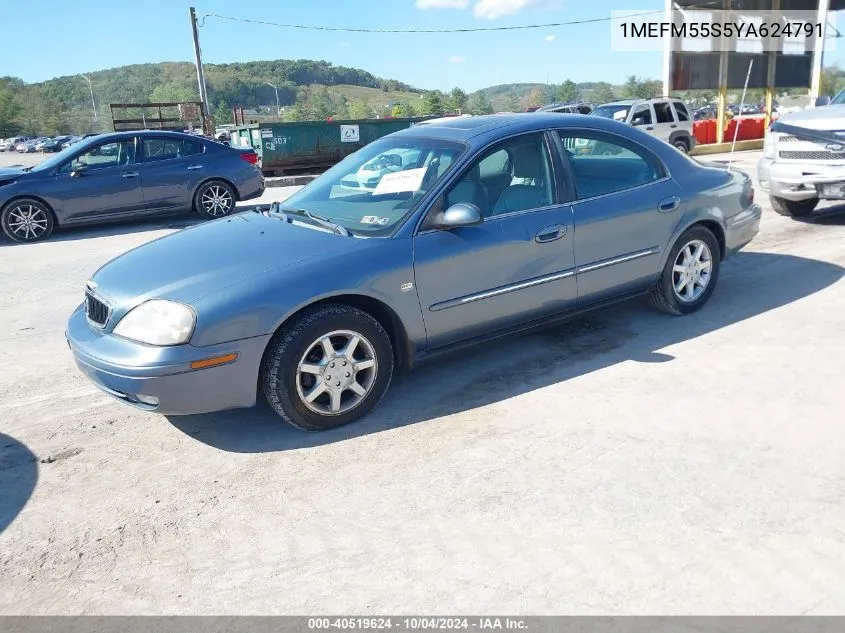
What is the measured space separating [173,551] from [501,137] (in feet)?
9.79

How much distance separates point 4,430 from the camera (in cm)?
391

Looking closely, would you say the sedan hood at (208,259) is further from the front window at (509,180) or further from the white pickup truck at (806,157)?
the white pickup truck at (806,157)

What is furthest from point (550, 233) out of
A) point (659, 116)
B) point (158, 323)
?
point (659, 116)

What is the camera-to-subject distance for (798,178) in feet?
26.4

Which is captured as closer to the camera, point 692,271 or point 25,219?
point 692,271

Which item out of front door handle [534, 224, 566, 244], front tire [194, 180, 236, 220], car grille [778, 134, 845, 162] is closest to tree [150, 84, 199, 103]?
front tire [194, 180, 236, 220]

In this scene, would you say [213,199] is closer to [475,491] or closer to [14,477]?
[14,477]

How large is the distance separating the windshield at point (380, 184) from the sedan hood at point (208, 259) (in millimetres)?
242

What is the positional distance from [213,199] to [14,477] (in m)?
8.21

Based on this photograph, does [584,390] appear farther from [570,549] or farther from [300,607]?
[300,607]

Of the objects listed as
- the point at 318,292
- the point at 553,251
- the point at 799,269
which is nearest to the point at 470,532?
the point at 318,292

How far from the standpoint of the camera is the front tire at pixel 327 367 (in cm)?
350

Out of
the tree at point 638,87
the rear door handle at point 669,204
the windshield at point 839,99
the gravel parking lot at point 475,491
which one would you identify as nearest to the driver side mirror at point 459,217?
the gravel parking lot at point 475,491

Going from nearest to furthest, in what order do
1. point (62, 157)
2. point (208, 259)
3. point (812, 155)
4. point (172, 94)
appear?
point (208, 259)
point (812, 155)
point (62, 157)
point (172, 94)
